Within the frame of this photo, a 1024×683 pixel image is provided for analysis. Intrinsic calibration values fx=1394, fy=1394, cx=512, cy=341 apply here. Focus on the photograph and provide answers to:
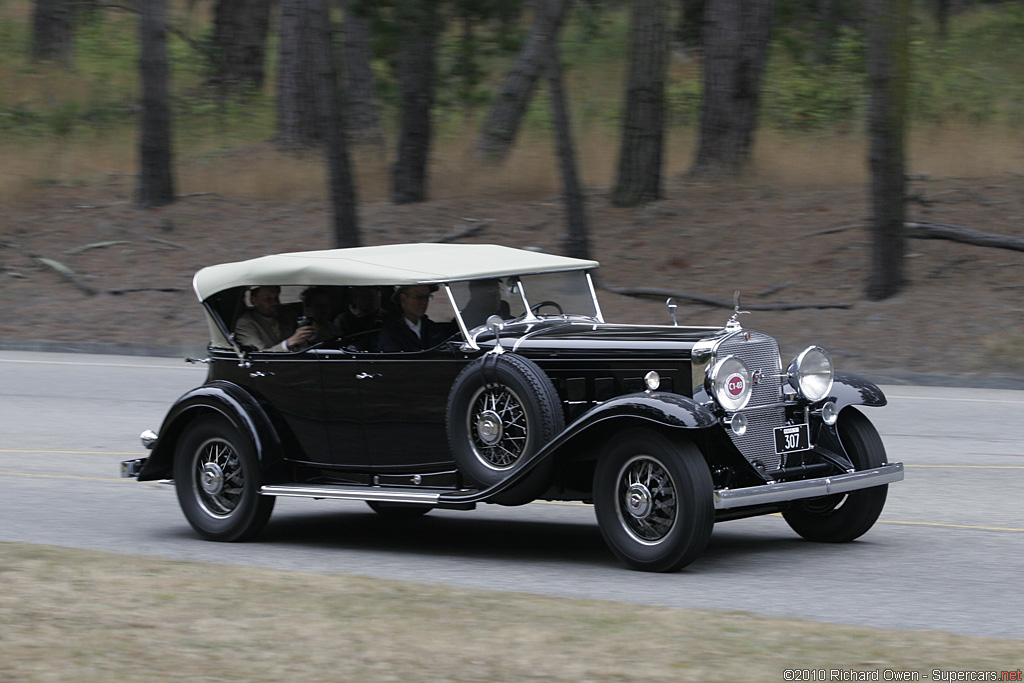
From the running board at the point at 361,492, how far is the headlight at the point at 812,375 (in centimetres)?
203

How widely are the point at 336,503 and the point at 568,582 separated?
3.58 meters

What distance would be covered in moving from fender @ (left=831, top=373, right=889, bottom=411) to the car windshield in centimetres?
161

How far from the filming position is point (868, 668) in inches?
195

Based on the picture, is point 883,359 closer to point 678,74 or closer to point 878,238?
point 878,238

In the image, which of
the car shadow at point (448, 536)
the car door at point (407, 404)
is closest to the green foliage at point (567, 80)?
the car shadow at point (448, 536)

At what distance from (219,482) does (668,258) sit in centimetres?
1386

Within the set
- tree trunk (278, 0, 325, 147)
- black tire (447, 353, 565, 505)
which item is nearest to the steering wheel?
black tire (447, 353, 565, 505)

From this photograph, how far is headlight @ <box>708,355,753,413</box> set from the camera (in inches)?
286

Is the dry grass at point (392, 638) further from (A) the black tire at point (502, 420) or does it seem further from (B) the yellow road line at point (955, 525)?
(B) the yellow road line at point (955, 525)

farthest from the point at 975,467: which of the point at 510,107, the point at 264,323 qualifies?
the point at 510,107

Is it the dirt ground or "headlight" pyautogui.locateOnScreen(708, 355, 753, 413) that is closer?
"headlight" pyautogui.locateOnScreen(708, 355, 753, 413)

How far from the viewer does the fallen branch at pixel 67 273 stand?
23.1 metres

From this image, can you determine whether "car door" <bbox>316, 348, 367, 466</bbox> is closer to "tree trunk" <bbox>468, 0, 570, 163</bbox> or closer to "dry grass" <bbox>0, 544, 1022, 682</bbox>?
"dry grass" <bbox>0, 544, 1022, 682</bbox>

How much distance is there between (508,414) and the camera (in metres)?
7.58
